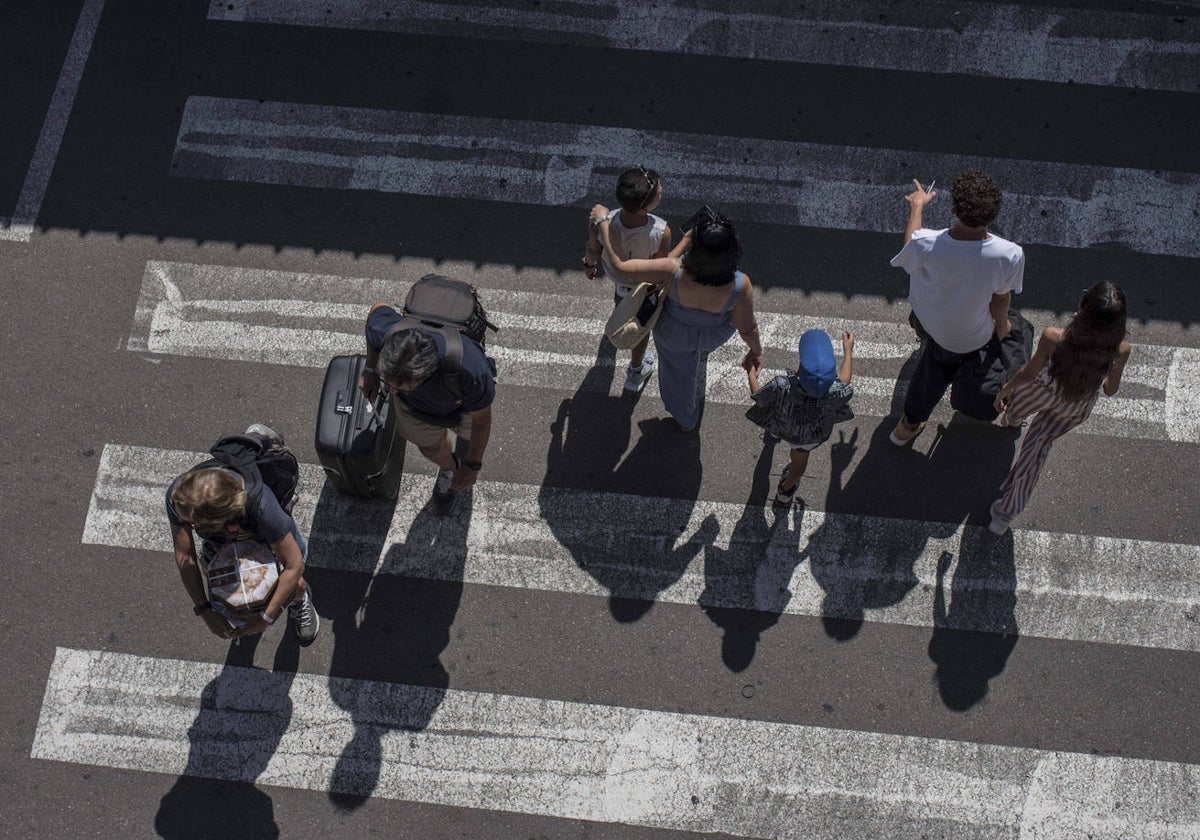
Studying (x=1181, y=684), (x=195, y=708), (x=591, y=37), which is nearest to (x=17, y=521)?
(x=195, y=708)

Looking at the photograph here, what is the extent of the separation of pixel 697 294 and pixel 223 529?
9.36 feet

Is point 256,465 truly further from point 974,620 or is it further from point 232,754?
point 974,620

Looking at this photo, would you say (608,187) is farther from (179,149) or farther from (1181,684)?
(1181,684)

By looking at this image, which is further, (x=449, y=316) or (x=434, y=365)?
(x=449, y=316)

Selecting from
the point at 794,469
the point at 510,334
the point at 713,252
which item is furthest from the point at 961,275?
the point at 510,334

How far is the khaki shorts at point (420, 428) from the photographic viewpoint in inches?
231

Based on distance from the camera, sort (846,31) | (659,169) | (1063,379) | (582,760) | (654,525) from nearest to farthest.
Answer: (1063,379), (582,760), (654,525), (659,169), (846,31)

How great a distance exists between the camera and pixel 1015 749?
6.38 meters

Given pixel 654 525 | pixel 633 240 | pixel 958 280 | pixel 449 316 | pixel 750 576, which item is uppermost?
pixel 633 240

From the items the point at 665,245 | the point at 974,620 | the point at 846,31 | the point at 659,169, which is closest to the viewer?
the point at 665,245

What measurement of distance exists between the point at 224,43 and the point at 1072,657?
7891 mm

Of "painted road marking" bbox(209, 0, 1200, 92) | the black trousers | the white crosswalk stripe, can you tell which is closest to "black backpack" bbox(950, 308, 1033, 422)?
the black trousers

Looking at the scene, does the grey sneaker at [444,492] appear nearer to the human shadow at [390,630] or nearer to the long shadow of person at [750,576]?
the human shadow at [390,630]

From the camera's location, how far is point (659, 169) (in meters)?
7.80
